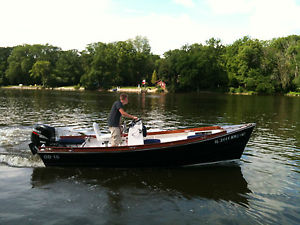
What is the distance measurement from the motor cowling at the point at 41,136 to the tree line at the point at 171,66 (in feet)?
235

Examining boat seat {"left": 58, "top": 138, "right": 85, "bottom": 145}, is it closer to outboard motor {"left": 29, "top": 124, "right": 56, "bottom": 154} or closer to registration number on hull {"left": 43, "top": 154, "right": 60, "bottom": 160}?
outboard motor {"left": 29, "top": 124, "right": 56, "bottom": 154}

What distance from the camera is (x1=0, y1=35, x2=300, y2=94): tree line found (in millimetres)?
76375

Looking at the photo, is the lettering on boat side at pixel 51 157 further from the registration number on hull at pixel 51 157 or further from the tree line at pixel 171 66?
the tree line at pixel 171 66

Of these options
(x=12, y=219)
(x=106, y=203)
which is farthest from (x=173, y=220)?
(x=12, y=219)

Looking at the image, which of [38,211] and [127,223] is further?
[38,211]

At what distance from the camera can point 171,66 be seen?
85.3 metres

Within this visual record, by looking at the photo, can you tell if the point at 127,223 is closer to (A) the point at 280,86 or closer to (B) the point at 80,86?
(A) the point at 280,86

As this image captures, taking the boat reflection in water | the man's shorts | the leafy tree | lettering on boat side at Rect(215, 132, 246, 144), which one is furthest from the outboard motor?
the leafy tree

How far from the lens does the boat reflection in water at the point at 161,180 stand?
775cm

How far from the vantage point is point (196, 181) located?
8.64m

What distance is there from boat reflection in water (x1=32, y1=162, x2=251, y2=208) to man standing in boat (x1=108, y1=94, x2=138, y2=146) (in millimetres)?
1256

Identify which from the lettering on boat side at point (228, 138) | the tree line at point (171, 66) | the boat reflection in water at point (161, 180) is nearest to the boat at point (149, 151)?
the lettering on boat side at point (228, 138)

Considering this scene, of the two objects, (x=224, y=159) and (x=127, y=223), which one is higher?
(x=224, y=159)

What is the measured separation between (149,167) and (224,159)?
3030mm
